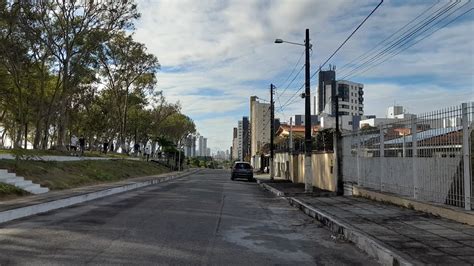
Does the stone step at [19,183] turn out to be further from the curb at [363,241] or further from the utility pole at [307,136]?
the utility pole at [307,136]

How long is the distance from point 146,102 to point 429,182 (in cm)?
5249

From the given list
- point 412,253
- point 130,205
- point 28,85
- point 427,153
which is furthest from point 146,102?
point 412,253

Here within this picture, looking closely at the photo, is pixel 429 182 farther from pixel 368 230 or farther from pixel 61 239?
pixel 61 239

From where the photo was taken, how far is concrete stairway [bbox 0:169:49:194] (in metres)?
17.2

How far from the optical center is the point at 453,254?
7.87 metres

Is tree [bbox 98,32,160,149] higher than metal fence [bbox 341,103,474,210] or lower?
higher

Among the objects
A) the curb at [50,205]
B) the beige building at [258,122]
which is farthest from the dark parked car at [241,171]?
the beige building at [258,122]

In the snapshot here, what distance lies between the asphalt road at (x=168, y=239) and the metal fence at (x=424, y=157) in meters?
3.18

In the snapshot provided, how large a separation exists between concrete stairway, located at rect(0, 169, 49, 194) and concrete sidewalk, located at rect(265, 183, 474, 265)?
33.5 feet

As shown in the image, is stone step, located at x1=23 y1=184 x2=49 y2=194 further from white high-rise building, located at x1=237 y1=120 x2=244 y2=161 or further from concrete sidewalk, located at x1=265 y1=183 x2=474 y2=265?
white high-rise building, located at x1=237 y1=120 x2=244 y2=161

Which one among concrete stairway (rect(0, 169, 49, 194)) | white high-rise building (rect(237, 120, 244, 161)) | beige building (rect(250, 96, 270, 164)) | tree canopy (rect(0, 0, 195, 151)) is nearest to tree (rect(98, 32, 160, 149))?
tree canopy (rect(0, 0, 195, 151))

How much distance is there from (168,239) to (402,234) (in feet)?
15.2

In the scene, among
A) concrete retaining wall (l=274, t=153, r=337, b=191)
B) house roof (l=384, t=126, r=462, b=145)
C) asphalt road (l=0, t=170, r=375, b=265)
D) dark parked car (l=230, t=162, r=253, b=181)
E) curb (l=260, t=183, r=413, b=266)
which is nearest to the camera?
curb (l=260, t=183, r=413, b=266)

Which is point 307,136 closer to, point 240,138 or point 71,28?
point 71,28
